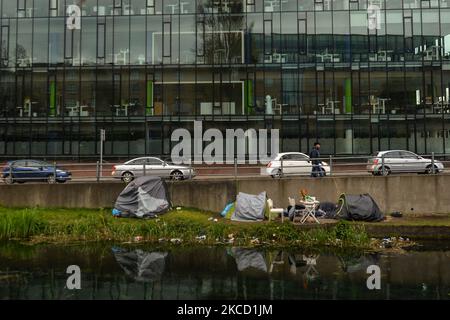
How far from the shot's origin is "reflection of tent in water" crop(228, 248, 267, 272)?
15.1 metres

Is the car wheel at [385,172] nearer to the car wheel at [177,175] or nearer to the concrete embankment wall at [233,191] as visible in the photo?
the concrete embankment wall at [233,191]

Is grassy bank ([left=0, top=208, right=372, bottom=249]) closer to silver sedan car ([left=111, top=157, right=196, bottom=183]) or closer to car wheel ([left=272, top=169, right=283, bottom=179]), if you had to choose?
car wheel ([left=272, top=169, right=283, bottom=179])

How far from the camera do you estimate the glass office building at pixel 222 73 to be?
38.3 meters

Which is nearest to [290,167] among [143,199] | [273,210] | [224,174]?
[273,210]

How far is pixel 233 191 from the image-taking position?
73.0 ft

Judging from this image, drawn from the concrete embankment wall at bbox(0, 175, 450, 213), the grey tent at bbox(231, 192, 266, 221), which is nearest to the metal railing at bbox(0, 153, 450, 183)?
the concrete embankment wall at bbox(0, 175, 450, 213)

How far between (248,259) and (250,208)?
14.7 feet

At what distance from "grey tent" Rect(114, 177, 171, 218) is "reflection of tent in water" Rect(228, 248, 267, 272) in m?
4.58

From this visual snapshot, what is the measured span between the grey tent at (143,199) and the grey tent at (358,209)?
23.9 feet

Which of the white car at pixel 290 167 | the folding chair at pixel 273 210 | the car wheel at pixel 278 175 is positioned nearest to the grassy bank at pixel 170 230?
the folding chair at pixel 273 210

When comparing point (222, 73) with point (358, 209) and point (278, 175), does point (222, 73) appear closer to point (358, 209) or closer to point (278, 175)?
point (278, 175)
